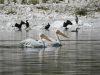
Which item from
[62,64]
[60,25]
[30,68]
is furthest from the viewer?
[60,25]

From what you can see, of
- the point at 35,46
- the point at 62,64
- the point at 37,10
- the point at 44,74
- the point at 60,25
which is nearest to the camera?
the point at 44,74

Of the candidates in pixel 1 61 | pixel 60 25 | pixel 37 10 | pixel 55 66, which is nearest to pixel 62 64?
pixel 55 66

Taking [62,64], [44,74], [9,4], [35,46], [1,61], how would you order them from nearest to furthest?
[44,74] < [62,64] < [1,61] < [35,46] < [9,4]

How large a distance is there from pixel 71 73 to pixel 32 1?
529 feet

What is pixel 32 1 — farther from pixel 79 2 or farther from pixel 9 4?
pixel 79 2

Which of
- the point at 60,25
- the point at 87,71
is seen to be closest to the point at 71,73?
the point at 87,71

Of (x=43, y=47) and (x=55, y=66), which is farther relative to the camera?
A: (x=43, y=47)

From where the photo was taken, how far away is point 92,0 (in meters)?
172

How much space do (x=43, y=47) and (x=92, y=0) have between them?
156m

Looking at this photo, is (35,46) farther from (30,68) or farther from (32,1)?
(32,1)

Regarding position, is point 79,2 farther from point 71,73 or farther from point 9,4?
point 71,73

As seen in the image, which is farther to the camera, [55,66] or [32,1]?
[32,1]

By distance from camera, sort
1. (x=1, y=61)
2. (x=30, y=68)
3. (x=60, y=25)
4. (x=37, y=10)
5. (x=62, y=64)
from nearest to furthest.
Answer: (x=30, y=68) < (x=62, y=64) < (x=1, y=61) < (x=60, y=25) < (x=37, y=10)

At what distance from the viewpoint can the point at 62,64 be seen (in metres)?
11.8
